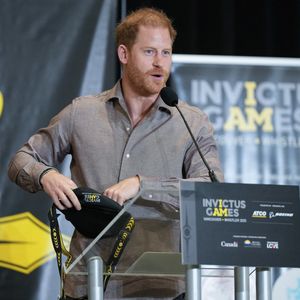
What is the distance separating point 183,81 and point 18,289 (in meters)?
1.31

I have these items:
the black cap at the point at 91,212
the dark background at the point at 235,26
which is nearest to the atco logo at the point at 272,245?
the black cap at the point at 91,212

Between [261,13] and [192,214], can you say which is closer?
[192,214]

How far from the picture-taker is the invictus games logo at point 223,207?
80.4 inches

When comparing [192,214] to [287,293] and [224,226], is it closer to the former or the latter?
[224,226]

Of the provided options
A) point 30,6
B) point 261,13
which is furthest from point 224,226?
point 261,13

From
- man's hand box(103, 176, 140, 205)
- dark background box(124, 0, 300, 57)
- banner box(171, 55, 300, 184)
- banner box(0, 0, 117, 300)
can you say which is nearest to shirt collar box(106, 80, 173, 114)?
man's hand box(103, 176, 140, 205)

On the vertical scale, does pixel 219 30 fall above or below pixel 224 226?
above

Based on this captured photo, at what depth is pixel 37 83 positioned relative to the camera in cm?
394

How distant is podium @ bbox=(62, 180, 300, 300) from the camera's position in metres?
2.03

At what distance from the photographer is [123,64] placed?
3195 millimetres

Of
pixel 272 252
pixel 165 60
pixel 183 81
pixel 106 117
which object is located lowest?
pixel 272 252

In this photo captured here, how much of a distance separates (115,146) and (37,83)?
3.58 ft

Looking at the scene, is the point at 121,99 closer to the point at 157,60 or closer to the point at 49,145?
the point at 157,60

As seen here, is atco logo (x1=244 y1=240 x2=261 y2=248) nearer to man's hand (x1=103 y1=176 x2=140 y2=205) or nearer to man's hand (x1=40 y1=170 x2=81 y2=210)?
man's hand (x1=103 y1=176 x2=140 y2=205)
